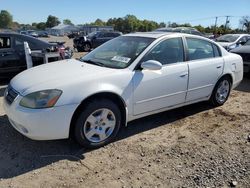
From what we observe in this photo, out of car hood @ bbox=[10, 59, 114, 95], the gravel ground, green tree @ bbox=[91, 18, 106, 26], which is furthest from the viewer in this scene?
green tree @ bbox=[91, 18, 106, 26]

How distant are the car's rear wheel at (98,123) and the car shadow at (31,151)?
0.20 m

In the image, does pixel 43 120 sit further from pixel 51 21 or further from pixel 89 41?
pixel 51 21

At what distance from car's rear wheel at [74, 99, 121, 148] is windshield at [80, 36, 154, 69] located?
2.26 feet

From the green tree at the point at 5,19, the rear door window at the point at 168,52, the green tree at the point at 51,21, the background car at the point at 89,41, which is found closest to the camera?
the rear door window at the point at 168,52

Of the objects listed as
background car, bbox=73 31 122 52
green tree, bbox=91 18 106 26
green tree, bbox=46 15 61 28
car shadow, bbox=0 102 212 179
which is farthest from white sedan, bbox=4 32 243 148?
green tree, bbox=46 15 61 28

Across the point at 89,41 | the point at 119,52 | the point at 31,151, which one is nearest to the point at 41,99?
the point at 31,151

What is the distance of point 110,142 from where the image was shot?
4160 millimetres

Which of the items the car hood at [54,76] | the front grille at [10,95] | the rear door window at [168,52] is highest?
the rear door window at [168,52]

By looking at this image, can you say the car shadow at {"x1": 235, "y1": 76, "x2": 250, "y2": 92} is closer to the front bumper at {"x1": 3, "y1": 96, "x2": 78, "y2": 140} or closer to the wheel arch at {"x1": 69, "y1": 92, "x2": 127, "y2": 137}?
the wheel arch at {"x1": 69, "y1": 92, "x2": 127, "y2": 137}

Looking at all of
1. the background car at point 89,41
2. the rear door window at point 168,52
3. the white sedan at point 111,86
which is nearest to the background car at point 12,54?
the white sedan at point 111,86

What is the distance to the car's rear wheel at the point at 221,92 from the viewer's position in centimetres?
566

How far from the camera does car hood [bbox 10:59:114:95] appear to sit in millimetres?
3655

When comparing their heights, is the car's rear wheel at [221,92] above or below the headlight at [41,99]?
below

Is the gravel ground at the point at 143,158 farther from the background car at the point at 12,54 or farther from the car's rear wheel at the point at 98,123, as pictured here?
the background car at the point at 12,54
